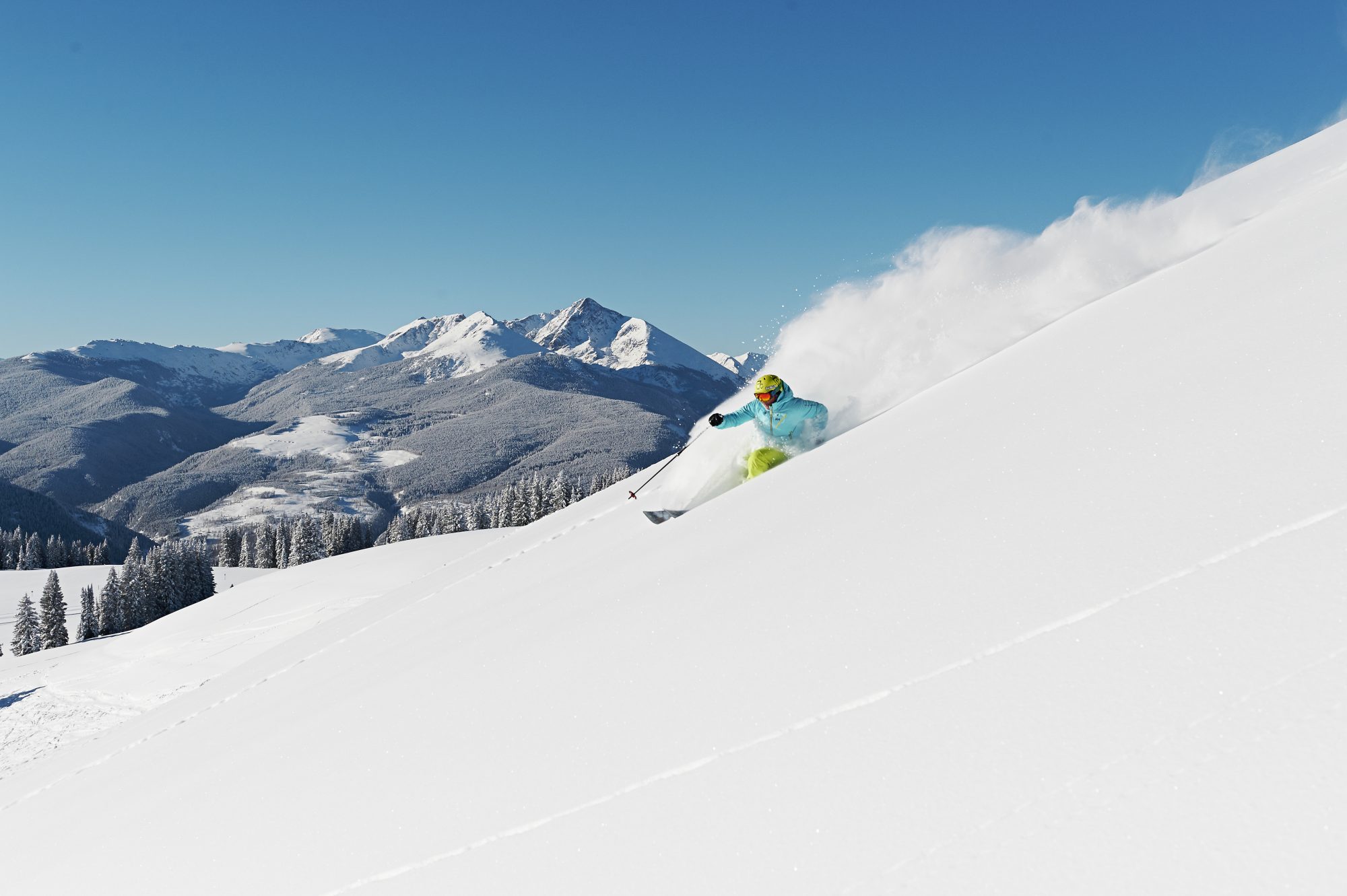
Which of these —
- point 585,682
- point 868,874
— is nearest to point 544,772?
point 585,682

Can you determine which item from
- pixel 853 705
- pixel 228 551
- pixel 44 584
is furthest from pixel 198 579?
pixel 853 705

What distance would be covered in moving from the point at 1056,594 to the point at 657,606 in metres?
2.10

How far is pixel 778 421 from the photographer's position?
25.1 feet

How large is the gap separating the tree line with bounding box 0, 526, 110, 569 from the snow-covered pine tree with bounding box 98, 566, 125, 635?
24174 mm

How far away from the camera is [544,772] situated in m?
2.92

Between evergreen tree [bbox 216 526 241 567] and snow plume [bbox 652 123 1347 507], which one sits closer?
snow plume [bbox 652 123 1347 507]

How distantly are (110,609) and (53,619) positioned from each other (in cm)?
335

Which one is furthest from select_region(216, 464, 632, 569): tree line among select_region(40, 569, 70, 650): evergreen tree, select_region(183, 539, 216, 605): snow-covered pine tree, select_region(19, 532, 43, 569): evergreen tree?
select_region(40, 569, 70, 650): evergreen tree

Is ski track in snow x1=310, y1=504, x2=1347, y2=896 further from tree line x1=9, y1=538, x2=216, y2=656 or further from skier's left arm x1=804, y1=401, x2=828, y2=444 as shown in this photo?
tree line x1=9, y1=538, x2=216, y2=656

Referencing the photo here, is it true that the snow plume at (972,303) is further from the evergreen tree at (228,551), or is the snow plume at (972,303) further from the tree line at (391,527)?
the evergreen tree at (228,551)

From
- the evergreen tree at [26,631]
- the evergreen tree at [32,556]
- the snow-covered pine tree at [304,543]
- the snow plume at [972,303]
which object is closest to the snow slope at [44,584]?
the evergreen tree at [26,631]

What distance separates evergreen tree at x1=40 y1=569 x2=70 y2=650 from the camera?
4388cm

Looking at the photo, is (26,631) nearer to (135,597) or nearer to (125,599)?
(125,599)

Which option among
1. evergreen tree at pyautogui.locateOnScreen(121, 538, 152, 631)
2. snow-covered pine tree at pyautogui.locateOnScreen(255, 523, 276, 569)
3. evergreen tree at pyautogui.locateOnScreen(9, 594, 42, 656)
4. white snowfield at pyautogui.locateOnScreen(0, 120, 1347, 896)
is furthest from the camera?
snow-covered pine tree at pyautogui.locateOnScreen(255, 523, 276, 569)
